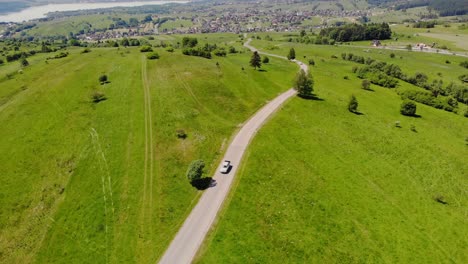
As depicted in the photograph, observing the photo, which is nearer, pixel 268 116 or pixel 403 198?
pixel 403 198

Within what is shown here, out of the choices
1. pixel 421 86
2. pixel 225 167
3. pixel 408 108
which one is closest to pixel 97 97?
pixel 225 167

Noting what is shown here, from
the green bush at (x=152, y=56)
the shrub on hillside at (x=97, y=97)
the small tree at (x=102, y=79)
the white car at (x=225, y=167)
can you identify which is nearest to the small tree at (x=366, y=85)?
the white car at (x=225, y=167)

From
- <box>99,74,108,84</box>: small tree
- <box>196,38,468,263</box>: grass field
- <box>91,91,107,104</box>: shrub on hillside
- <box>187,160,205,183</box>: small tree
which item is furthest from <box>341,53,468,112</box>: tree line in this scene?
<box>99,74,108,84</box>: small tree

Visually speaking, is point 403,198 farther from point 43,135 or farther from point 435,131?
point 43,135

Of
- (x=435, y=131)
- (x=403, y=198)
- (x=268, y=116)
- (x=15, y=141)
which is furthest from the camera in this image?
(x=435, y=131)

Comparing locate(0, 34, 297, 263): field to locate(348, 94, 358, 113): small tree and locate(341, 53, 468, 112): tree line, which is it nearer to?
locate(348, 94, 358, 113): small tree

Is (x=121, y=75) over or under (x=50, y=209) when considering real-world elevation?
over

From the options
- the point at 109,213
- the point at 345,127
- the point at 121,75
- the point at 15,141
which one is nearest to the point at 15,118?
the point at 15,141
